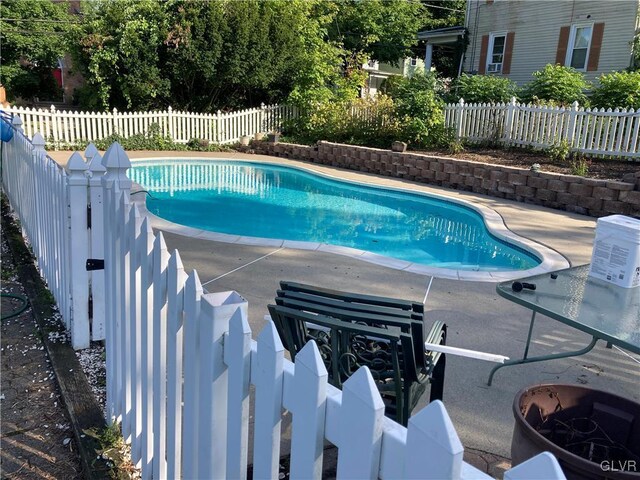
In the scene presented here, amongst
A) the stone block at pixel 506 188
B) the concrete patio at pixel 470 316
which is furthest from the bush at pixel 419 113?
the concrete patio at pixel 470 316

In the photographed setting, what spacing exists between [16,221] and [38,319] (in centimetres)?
305

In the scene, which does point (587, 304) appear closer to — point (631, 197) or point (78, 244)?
point (78, 244)

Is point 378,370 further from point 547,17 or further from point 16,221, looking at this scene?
point 547,17

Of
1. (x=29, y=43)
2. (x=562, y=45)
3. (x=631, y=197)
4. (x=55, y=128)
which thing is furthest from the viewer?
(x=29, y=43)

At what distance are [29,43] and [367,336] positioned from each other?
28.4 metres

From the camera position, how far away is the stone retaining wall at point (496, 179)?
8.05 meters

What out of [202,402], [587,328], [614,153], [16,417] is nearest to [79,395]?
[16,417]

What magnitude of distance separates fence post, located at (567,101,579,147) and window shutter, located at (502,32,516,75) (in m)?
10.2

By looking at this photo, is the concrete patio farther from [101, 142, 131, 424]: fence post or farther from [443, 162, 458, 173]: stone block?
[443, 162, 458, 173]: stone block

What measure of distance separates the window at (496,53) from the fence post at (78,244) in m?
19.9

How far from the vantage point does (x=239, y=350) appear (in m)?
1.33

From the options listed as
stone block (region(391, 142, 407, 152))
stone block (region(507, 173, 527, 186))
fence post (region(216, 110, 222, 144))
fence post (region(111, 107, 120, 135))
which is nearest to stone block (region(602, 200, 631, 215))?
stone block (region(507, 173, 527, 186))

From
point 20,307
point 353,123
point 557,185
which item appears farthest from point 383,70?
point 20,307

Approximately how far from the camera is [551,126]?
10.6 metres
